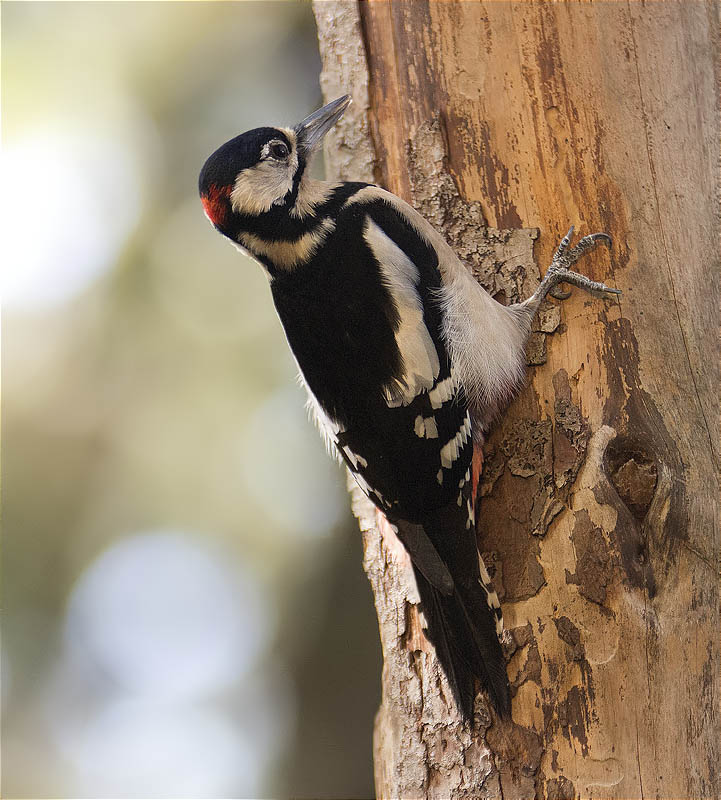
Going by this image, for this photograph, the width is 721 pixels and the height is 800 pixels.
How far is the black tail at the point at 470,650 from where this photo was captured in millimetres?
1399

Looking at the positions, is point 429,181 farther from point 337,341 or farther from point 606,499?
point 606,499

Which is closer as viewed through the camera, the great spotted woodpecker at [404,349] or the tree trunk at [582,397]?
the tree trunk at [582,397]

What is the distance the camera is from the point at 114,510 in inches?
128

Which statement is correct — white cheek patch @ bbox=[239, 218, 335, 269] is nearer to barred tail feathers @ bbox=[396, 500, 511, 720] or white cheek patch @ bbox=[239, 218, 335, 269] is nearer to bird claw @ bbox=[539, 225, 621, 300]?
bird claw @ bbox=[539, 225, 621, 300]

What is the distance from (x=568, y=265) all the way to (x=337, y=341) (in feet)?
1.72

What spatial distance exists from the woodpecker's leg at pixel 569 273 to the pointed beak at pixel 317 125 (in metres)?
0.69

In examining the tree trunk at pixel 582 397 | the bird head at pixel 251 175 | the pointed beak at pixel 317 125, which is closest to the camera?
the tree trunk at pixel 582 397

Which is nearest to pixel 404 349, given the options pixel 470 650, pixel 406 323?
pixel 406 323

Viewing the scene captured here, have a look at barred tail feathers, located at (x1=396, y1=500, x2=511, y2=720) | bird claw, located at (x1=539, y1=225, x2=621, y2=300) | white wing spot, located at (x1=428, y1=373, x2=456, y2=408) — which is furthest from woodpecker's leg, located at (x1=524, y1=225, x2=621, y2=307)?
barred tail feathers, located at (x1=396, y1=500, x2=511, y2=720)

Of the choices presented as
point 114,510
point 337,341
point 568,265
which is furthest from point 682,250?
point 114,510

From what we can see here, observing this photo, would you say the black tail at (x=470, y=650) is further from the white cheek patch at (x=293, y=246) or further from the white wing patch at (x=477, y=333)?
the white cheek patch at (x=293, y=246)

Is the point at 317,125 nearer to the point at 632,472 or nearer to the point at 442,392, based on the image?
the point at 442,392

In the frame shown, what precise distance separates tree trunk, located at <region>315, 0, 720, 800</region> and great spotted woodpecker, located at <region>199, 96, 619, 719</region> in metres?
0.06

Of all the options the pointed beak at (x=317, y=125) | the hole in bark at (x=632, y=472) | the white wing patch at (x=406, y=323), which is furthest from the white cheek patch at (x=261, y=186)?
the hole in bark at (x=632, y=472)
